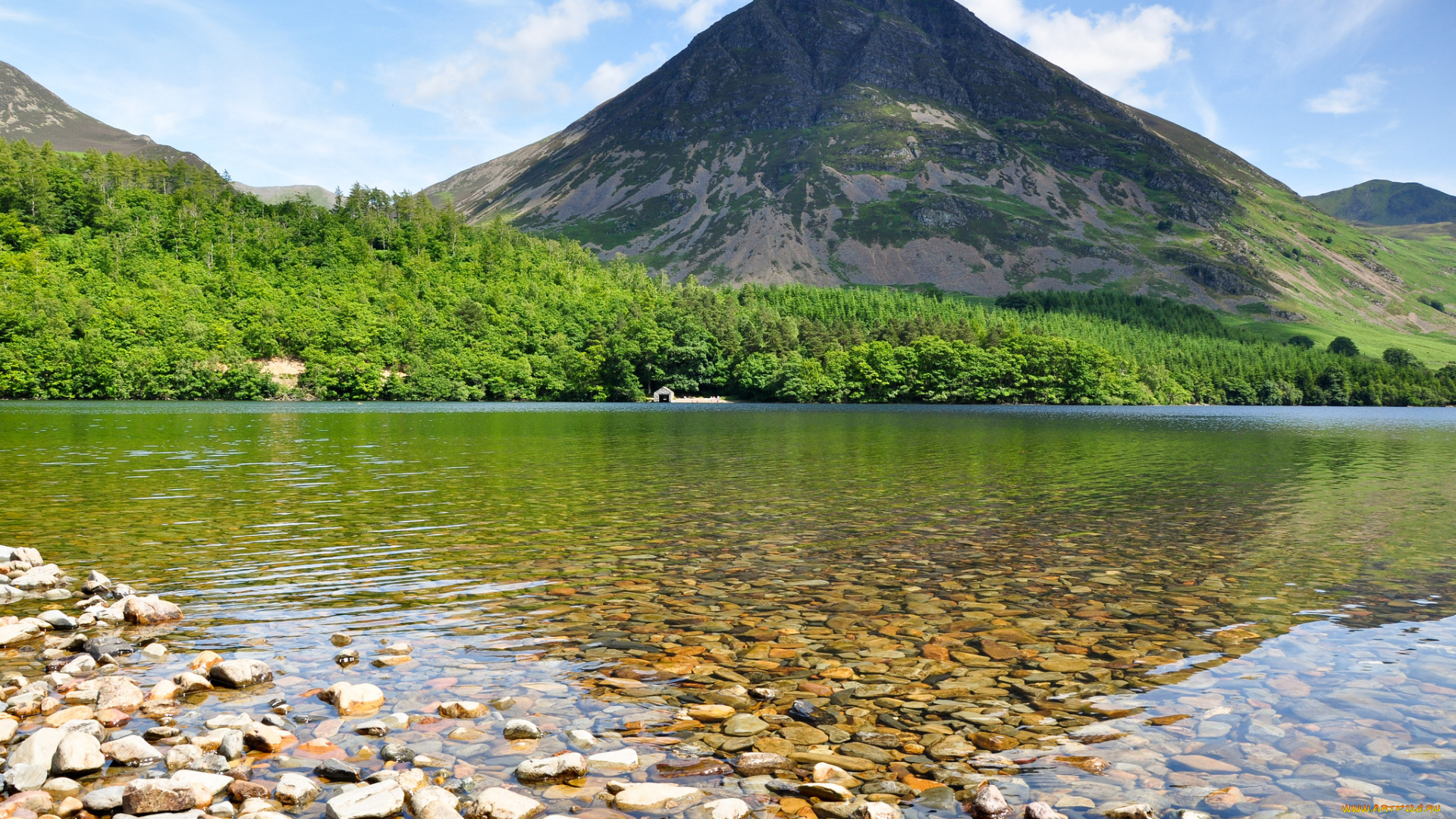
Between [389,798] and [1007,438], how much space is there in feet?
233

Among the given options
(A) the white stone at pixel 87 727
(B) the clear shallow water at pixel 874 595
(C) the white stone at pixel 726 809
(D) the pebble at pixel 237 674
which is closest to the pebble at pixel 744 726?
(B) the clear shallow water at pixel 874 595

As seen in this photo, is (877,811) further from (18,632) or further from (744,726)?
(18,632)

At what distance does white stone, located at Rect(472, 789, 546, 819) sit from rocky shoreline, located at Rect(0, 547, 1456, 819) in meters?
0.02

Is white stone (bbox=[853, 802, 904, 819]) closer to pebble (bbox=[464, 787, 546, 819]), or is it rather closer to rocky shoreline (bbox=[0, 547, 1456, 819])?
rocky shoreline (bbox=[0, 547, 1456, 819])

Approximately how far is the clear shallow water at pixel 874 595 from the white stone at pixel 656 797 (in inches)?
40.4

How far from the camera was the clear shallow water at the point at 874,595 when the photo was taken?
973 cm

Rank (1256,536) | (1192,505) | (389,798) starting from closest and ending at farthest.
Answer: (389,798) < (1256,536) < (1192,505)

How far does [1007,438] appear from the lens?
2854 inches

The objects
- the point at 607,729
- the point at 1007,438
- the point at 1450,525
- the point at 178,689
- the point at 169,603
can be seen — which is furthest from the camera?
the point at 1007,438

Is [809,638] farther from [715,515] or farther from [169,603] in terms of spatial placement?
[715,515]

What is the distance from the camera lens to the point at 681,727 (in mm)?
9805

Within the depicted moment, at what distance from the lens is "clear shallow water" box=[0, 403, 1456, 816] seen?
383 inches

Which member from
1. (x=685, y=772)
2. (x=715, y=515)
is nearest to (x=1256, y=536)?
(x=715, y=515)

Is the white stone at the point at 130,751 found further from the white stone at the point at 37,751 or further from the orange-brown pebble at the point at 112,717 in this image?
the orange-brown pebble at the point at 112,717
